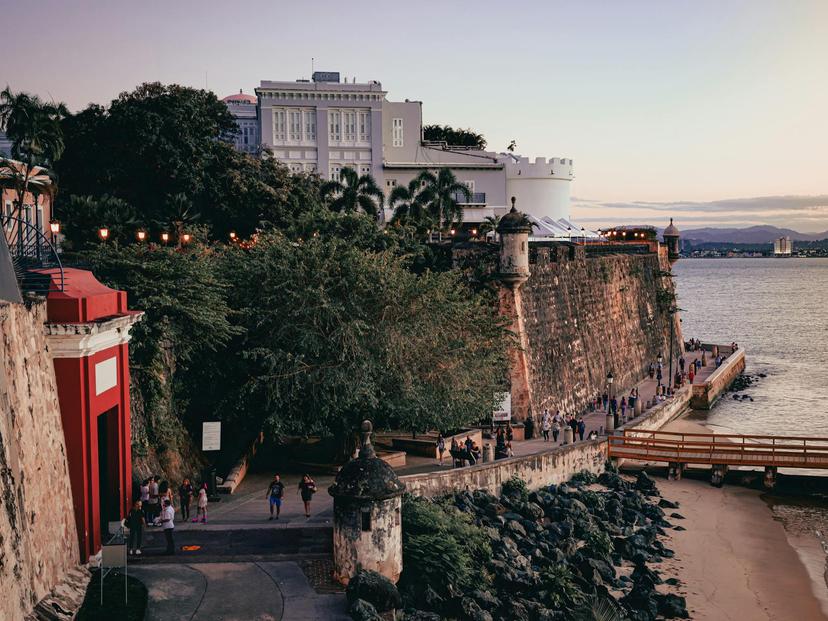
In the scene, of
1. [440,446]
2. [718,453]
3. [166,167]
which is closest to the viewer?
[440,446]

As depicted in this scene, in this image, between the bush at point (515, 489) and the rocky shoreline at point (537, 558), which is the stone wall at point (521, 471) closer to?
the bush at point (515, 489)

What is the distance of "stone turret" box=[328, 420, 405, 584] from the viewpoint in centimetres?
1738

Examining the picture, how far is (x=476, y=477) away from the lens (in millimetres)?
25859

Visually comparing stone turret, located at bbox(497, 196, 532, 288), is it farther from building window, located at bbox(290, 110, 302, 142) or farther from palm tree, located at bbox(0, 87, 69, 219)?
building window, located at bbox(290, 110, 302, 142)

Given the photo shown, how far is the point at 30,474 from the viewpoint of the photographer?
14.5m

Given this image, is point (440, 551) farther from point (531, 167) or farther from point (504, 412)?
point (531, 167)

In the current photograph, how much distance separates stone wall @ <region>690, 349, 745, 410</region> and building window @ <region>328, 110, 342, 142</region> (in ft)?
110

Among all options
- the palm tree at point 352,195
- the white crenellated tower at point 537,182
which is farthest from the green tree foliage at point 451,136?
the palm tree at point 352,195

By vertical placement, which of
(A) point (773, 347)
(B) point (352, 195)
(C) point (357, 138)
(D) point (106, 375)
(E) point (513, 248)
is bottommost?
(A) point (773, 347)

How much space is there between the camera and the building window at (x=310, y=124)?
7044 cm

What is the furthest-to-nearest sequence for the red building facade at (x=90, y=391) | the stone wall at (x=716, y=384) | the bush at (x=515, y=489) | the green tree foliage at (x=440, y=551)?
the stone wall at (x=716, y=384) < the bush at (x=515, y=489) < the green tree foliage at (x=440, y=551) < the red building facade at (x=90, y=391)

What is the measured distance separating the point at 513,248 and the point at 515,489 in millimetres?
11272

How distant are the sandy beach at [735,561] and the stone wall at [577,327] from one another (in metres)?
7.04

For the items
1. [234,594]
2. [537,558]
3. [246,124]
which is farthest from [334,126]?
[234,594]
